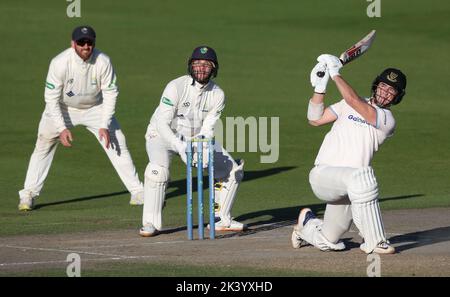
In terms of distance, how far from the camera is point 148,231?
42.6 ft

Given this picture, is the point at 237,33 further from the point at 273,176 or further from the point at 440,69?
the point at 273,176

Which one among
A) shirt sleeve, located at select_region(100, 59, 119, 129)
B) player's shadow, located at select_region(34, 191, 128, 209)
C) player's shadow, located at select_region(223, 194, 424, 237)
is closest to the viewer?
player's shadow, located at select_region(223, 194, 424, 237)

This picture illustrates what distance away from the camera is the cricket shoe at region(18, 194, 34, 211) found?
15.3 meters

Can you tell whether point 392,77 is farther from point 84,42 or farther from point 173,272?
point 84,42

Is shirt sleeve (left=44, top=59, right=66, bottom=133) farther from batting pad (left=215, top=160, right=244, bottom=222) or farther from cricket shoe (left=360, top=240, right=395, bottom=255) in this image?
cricket shoe (left=360, top=240, right=395, bottom=255)

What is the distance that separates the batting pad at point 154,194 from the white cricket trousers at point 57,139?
8.48 feet

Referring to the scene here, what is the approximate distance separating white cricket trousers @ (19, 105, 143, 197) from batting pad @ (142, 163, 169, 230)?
2584 mm

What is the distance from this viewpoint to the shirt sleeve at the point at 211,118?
13.5 meters

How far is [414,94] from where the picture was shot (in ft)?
82.9

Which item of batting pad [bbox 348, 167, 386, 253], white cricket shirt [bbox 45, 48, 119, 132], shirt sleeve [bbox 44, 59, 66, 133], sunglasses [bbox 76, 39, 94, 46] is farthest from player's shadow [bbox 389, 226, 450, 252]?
shirt sleeve [bbox 44, 59, 66, 133]

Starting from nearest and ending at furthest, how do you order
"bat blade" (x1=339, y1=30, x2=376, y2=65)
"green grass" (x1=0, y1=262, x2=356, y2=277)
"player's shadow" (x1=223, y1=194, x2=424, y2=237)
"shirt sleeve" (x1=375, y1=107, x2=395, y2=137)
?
"green grass" (x1=0, y1=262, x2=356, y2=277), "shirt sleeve" (x1=375, y1=107, x2=395, y2=137), "bat blade" (x1=339, y1=30, x2=376, y2=65), "player's shadow" (x1=223, y1=194, x2=424, y2=237)

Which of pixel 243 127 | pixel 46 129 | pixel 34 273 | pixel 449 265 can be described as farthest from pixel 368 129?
pixel 243 127

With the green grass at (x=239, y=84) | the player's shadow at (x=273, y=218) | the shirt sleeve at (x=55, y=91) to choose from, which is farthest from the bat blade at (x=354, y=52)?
the shirt sleeve at (x=55, y=91)

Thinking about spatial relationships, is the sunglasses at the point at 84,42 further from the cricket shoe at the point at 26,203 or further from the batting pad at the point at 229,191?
the batting pad at the point at 229,191
